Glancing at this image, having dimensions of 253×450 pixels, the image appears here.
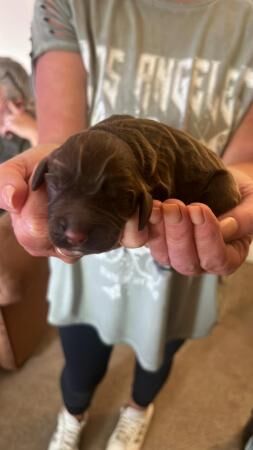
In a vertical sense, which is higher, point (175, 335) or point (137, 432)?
point (175, 335)

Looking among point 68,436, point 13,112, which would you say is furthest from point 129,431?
point 13,112

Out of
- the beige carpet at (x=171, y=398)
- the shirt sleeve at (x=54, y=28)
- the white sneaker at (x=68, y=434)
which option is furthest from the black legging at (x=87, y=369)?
the shirt sleeve at (x=54, y=28)

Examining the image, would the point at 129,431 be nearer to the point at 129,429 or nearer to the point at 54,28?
the point at 129,429

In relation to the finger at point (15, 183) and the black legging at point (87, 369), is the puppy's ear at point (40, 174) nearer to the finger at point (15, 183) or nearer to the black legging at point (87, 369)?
the finger at point (15, 183)

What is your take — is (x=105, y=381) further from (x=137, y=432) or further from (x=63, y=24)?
(x=63, y=24)

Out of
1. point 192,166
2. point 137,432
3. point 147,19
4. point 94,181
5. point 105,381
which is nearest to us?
point 94,181

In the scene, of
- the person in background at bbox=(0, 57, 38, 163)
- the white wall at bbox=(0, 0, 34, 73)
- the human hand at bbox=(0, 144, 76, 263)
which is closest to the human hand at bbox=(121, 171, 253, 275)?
the human hand at bbox=(0, 144, 76, 263)

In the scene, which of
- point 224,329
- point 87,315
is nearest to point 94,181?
point 87,315

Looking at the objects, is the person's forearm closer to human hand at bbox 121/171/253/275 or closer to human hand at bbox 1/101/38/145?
human hand at bbox 121/171/253/275
